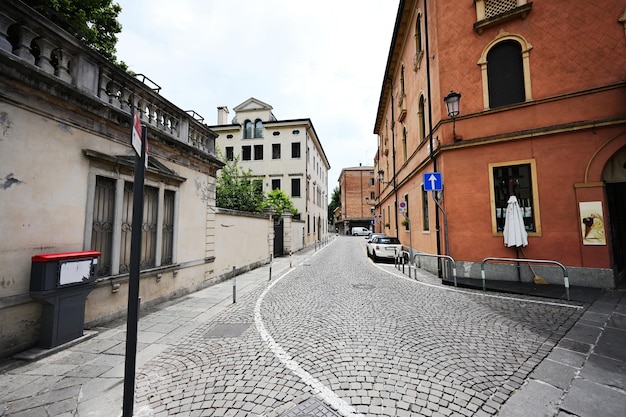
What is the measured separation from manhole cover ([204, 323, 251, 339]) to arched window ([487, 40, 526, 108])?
427 inches

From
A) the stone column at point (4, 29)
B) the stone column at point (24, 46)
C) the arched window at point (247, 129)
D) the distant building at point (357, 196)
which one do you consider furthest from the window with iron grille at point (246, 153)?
the distant building at point (357, 196)

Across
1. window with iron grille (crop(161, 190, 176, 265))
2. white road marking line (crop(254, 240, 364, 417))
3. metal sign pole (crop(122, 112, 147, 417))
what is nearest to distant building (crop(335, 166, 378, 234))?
window with iron grille (crop(161, 190, 176, 265))

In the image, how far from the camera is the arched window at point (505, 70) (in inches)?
360

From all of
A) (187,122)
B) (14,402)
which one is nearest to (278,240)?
(187,122)

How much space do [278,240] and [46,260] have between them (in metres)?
16.2

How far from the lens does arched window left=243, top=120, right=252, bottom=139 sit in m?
30.6

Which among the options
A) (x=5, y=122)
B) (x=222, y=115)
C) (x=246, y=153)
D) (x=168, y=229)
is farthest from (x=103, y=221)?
(x=222, y=115)

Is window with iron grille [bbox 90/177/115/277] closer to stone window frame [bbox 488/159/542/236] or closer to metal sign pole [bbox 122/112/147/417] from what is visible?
metal sign pole [bbox 122/112/147/417]

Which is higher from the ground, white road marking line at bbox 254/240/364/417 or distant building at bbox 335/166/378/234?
distant building at bbox 335/166/378/234

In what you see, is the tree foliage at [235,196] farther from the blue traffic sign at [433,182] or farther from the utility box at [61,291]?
the utility box at [61,291]

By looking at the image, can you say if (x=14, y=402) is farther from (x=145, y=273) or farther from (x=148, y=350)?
(x=145, y=273)

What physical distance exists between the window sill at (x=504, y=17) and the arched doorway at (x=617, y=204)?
5410mm

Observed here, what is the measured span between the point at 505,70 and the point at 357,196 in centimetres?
5145

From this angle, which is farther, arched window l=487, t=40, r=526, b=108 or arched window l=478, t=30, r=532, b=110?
arched window l=487, t=40, r=526, b=108
